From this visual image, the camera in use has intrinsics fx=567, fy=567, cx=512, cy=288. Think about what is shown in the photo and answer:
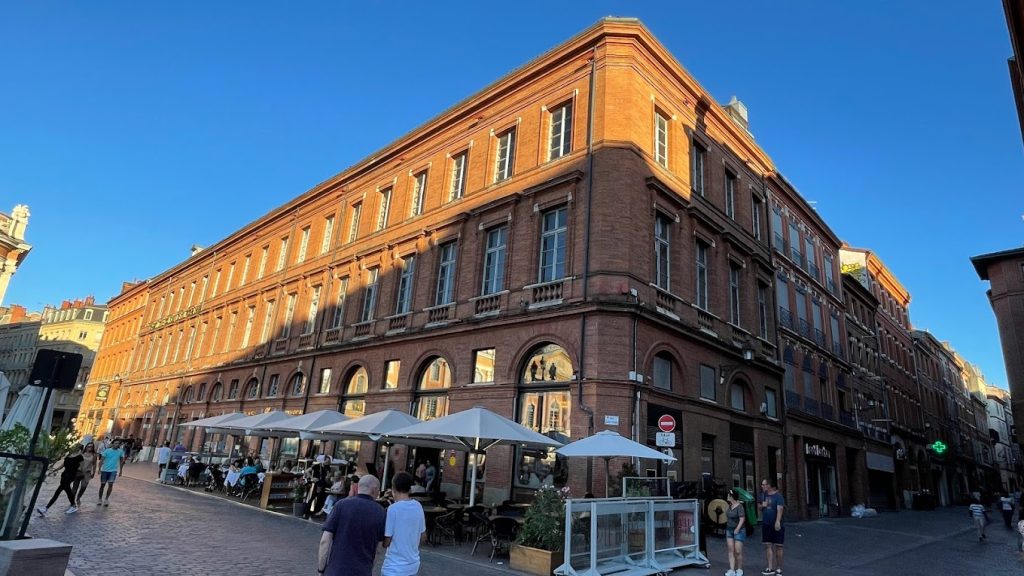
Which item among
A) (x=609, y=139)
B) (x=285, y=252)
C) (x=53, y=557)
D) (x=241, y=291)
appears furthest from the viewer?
(x=241, y=291)

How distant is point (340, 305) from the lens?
25875 millimetres

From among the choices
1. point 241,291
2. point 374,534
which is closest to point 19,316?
point 241,291

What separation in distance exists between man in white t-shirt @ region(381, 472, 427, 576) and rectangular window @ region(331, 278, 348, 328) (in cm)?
2099

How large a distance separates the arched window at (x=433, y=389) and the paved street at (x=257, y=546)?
18.2 ft

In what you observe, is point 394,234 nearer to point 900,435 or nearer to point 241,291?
point 241,291

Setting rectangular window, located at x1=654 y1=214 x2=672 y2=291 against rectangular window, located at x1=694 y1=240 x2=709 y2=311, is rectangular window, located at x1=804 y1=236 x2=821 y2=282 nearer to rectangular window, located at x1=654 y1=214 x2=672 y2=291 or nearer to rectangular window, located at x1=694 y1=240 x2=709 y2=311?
rectangular window, located at x1=694 y1=240 x2=709 y2=311

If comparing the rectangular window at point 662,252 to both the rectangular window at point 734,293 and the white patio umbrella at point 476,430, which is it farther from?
the white patio umbrella at point 476,430

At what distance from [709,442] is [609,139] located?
32.2 ft

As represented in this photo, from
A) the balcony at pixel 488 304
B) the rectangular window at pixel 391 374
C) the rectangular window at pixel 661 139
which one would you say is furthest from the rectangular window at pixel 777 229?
the rectangular window at pixel 391 374

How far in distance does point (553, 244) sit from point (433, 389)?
20.9ft

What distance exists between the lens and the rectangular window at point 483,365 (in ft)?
57.6

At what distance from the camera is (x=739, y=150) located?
77.4 feet

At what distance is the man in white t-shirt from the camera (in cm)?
489

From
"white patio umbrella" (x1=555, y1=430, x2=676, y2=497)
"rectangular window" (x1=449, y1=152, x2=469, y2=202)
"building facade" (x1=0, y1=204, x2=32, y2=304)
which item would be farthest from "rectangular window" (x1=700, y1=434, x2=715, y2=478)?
"building facade" (x1=0, y1=204, x2=32, y2=304)
